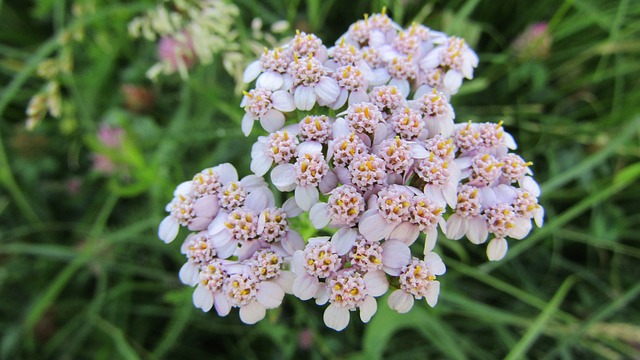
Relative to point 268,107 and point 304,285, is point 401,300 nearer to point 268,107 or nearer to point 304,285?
point 304,285

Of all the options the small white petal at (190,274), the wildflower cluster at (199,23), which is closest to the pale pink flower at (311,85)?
the small white petal at (190,274)

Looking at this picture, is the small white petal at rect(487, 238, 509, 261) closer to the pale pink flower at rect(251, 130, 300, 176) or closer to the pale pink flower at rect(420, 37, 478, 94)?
the pale pink flower at rect(420, 37, 478, 94)

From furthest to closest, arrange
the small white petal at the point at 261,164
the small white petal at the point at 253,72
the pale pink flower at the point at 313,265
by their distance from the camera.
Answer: the small white petal at the point at 253,72 → the small white petal at the point at 261,164 → the pale pink flower at the point at 313,265

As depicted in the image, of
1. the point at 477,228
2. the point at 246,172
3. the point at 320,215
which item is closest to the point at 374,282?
the point at 320,215

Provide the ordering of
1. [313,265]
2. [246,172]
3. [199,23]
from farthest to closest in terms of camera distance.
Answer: [246,172]
[199,23]
[313,265]

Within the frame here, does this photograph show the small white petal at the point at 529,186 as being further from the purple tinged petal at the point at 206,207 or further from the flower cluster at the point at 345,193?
the purple tinged petal at the point at 206,207

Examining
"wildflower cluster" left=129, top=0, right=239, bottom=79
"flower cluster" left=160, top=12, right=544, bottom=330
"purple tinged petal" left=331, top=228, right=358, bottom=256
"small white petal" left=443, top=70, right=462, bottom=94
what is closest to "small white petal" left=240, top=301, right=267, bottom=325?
"flower cluster" left=160, top=12, right=544, bottom=330
